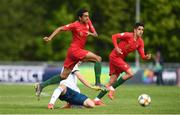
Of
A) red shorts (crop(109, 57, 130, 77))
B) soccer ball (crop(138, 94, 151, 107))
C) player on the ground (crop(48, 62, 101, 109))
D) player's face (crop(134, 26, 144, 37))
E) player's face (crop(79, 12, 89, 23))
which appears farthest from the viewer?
red shorts (crop(109, 57, 130, 77))

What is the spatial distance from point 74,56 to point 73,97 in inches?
48.7

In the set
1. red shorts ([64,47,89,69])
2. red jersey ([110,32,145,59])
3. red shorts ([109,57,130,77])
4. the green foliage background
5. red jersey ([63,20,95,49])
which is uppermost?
the green foliage background

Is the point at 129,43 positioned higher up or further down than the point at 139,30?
further down

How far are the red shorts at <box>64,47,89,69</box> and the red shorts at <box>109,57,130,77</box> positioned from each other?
7.79 feet

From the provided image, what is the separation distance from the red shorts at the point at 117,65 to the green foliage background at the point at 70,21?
42969 mm

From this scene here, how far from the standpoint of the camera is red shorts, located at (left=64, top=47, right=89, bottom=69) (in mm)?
21906

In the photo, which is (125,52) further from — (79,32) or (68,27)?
(68,27)

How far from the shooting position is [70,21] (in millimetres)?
68812

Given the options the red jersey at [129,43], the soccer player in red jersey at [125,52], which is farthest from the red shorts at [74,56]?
the red jersey at [129,43]

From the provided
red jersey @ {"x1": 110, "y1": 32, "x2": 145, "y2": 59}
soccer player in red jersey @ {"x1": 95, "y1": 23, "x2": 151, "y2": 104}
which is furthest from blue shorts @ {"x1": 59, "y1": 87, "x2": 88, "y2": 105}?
red jersey @ {"x1": 110, "y1": 32, "x2": 145, "y2": 59}

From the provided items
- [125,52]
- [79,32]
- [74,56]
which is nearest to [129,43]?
[125,52]

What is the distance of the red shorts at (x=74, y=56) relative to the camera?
2191 centimetres

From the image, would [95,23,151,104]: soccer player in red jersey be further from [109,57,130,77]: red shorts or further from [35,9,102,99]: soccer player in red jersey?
[35,9,102,99]: soccer player in red jersey

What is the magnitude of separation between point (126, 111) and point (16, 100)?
631 centimetres
